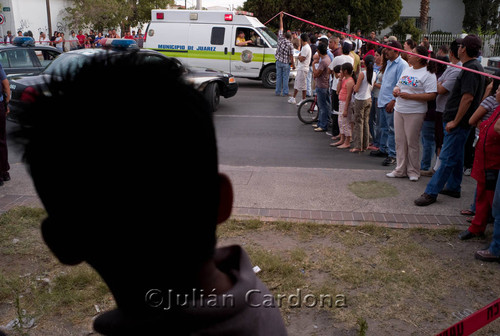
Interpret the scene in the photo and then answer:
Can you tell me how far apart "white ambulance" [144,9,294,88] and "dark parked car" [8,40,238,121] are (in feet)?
11.4

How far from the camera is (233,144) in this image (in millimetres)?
9609

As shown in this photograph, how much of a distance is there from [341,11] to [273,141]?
23.6m

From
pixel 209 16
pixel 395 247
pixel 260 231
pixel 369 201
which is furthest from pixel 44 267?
pixel 209 16

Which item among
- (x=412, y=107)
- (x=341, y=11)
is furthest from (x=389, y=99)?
(x=341, y=11)

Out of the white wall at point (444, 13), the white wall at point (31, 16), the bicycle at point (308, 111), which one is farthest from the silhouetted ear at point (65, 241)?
the white wall at point (444, 13)

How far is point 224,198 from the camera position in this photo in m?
1.05

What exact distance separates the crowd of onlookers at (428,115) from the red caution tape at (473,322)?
6.42 feet

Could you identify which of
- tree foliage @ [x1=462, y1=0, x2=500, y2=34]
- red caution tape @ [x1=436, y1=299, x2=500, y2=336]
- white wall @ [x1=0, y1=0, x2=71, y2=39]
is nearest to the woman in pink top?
red caution tape @ [x1=436, y1=299, x2=500, y2=336]

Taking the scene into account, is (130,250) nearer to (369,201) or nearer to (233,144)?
(369,201)

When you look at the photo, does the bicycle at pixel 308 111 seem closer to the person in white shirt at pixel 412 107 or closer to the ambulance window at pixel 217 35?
the person in white shirt at pixel 412 107

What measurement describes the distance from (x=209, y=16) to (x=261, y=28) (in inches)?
75.4

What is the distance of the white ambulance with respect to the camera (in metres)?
17.0

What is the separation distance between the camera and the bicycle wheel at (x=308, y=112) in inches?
459

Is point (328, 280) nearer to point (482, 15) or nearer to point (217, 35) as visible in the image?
point (217, 35)
